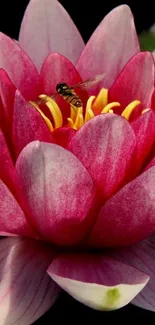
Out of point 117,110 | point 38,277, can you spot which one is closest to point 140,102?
point 117,110

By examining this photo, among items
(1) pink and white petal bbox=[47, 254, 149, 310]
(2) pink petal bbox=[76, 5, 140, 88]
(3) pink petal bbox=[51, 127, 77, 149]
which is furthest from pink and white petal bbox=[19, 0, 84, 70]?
(1) pink and white petal bbox=[47, 254, 149, 310]

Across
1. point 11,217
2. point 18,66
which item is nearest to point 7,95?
point 18,66

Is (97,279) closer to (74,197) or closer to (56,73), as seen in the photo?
(74,197)

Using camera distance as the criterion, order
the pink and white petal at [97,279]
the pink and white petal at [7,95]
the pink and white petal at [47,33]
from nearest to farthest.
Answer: the pink and white petal at [97,279]
the pink and white petal at [7,95]
the pink and white petal at [47,33]

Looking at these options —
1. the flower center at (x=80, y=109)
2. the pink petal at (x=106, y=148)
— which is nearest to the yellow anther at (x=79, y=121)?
the flower center at (x=80, y=109)

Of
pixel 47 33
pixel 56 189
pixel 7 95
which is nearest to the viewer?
pixel 56 189

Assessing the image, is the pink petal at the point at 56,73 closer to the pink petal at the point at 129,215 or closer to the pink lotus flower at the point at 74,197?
the pink lotus flower at the point at 74,197
